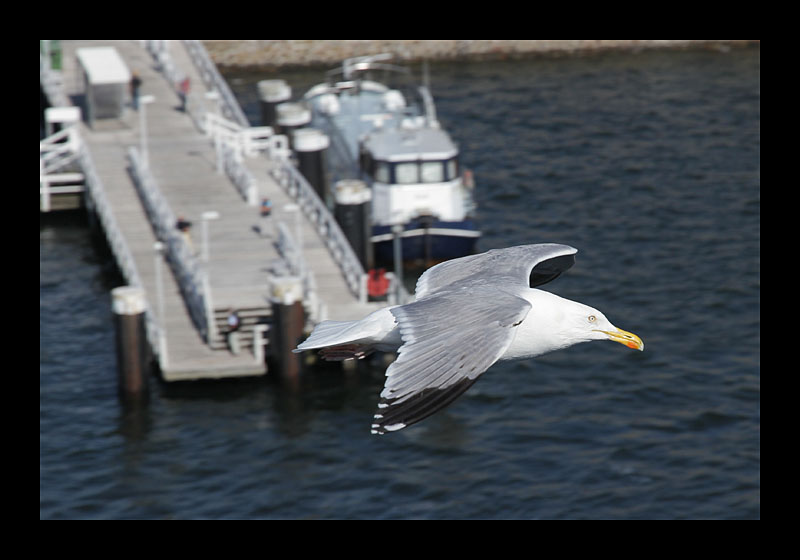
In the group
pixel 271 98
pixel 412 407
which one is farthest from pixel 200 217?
pixel 412 407

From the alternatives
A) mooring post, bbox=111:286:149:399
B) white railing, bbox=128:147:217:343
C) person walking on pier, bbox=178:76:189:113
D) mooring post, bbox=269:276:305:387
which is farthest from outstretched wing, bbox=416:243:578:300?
person walking on pier, bbox=178:76:189:113

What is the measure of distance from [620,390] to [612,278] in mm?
5993

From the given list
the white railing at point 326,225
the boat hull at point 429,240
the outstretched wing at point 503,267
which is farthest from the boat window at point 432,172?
the outstretched wing at point 503,267

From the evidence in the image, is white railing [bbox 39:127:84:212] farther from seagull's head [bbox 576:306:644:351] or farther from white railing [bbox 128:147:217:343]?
seagull's head [bbox 576:306:644:351]

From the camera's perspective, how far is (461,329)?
13.1 m

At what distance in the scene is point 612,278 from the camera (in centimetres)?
4072

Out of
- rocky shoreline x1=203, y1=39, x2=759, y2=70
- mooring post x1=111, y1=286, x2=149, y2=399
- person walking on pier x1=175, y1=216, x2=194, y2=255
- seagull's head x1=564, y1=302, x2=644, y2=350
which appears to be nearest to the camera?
seagull's head x1=564, y1=302, x2=644, y2=350

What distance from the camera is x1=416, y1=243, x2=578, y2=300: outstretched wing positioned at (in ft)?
51.4

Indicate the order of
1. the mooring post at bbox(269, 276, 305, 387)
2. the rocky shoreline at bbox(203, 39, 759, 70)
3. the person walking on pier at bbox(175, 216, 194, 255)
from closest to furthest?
the mooring post at bbox(269, 276, 305, 387) → the person walking on pier at bbox(175, 216, 194, 255) → the rocky shoreline at bbox(203, 39, 759, 70)

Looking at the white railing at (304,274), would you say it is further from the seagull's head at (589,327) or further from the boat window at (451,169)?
the seagull's head at (589,327)

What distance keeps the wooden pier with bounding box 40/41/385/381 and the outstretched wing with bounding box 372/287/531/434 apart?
19.9m

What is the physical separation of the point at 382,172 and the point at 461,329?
94.9 ft
